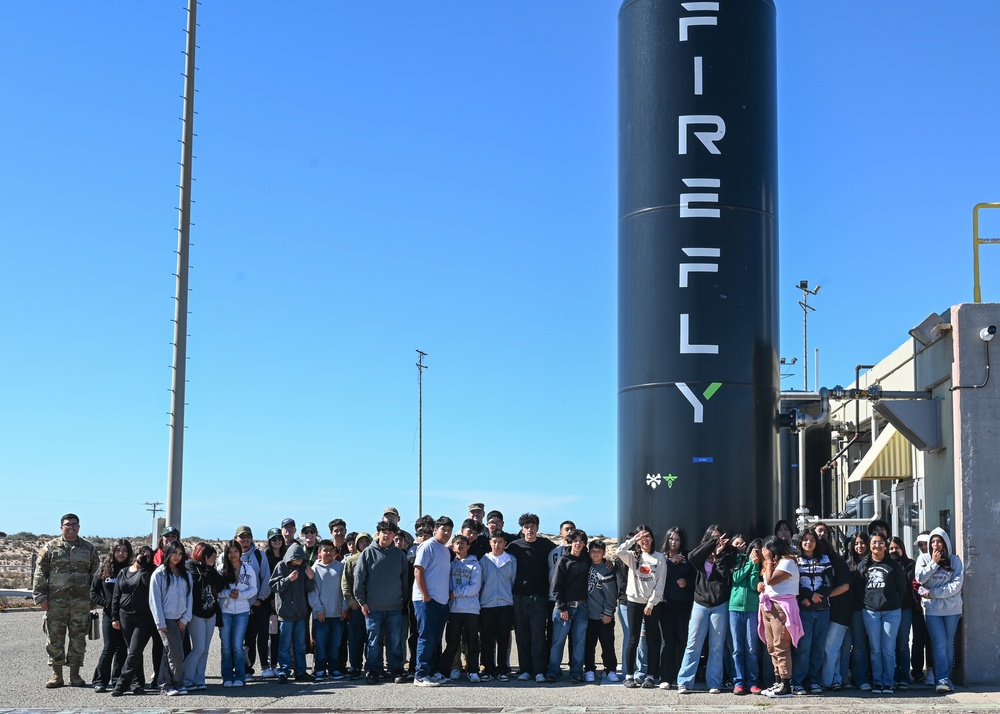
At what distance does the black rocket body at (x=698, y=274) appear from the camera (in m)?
12.5

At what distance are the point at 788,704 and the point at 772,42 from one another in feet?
24.8

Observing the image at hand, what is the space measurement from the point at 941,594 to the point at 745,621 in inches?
73.9

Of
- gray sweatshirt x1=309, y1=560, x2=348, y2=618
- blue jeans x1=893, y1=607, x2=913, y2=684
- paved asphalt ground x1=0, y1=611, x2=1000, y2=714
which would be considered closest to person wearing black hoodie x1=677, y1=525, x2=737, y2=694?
paved asphalt ground x1=0, y1=611, x2=1000, y2=714

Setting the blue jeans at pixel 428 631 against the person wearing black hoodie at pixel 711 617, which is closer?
the person wearing black hoodie at pixel 711 617

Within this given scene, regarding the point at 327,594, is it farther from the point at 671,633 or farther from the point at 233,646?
the point at 671,633

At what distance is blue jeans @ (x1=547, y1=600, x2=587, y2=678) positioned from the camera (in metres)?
11.6

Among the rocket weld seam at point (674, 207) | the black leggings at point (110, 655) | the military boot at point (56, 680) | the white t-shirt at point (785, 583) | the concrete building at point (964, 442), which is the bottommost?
the military boot at point (56, 680)

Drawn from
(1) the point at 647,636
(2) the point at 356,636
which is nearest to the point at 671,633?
(1) the point at 647,636

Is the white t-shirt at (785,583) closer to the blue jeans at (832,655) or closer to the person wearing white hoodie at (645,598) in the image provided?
the blue jeans at (832,655)

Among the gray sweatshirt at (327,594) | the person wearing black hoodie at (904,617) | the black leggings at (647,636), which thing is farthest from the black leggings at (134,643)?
the person wearing black hoodie at (904,617)

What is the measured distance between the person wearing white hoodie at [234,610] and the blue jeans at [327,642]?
0.73m

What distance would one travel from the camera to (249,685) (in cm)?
1159

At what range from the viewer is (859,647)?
11.1 meters

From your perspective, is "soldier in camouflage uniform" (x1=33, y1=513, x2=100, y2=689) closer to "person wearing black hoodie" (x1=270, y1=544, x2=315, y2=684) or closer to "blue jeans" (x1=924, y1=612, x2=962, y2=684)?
"person wearing black hoodie" (x1=270, y1=544, x2=315, y2=684)
